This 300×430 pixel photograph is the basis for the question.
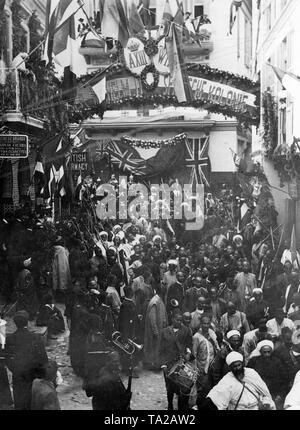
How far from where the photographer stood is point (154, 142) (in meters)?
6.11

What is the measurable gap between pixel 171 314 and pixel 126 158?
125 cm

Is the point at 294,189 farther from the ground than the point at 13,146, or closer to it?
closer to it

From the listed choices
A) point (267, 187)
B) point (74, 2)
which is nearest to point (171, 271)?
point (267, 187)

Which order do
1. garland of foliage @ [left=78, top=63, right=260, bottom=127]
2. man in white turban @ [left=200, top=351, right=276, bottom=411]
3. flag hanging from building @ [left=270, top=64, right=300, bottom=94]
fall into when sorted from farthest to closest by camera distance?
garland of foliage @ [left=78, top=63, right=260, bottom=127]
flag hanging from building @ [left=270, top=64, right=300, bottom=94]
man in white turban @ [left=200, top=351, right=276, bottom=411]

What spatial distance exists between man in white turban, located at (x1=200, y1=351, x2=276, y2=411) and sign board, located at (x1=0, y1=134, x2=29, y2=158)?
218 centimetres

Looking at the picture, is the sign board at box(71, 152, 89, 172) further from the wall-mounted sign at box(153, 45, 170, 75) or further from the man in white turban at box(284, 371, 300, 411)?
the man in white turban at box(284, 371, 300, 411)

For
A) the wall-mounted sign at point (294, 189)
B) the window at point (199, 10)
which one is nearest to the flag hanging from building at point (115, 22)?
the window at point (199, 10)

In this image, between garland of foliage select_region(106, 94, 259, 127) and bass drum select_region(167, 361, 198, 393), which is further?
garland of foliage select_region(106, 94, 259, 127)

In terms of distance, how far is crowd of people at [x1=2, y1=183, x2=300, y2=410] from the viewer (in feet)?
18.6

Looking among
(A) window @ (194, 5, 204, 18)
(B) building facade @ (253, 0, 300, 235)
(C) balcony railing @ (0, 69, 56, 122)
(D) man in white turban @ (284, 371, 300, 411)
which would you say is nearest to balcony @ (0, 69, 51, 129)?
(C) balcony railing @ (0, 69, 56, 122)

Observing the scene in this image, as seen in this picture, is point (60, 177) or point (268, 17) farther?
point (60, 177)

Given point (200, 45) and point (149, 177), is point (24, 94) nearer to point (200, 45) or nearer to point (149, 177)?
point (149, 177)

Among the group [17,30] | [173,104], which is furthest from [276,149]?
[17,30]

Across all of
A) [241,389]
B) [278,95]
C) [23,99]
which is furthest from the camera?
[23,99]
